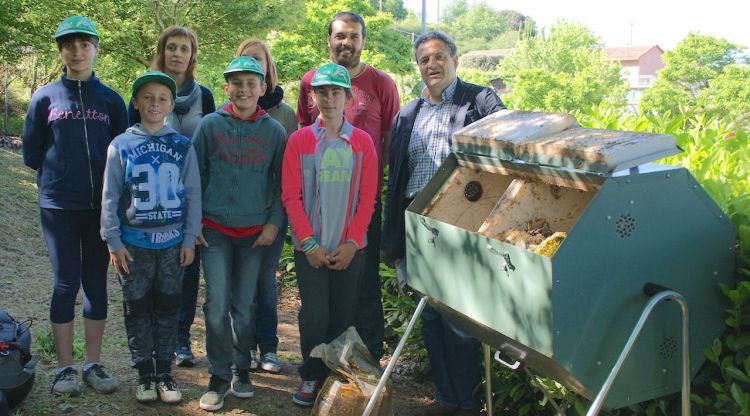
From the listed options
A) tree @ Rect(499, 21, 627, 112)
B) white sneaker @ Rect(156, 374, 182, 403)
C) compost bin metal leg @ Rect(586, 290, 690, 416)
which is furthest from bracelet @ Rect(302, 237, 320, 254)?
tree @ Rect(499, 21, 627, 112)

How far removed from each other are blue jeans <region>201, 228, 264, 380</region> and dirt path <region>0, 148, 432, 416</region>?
314mm

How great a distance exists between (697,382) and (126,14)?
1528 cm

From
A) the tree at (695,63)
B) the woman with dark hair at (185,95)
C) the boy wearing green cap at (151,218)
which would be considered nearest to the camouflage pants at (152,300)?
the boy wearing green cap at (151,218)

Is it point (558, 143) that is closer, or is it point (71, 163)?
point (558, 143)

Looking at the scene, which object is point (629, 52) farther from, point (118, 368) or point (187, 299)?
point (118, 368)

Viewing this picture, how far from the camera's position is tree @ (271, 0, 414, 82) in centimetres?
2588

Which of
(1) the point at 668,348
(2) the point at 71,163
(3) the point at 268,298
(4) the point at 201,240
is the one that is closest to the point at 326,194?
(4) the point at 201,240

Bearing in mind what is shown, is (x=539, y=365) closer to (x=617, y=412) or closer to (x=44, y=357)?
(x=617, y=412)

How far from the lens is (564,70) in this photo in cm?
6197

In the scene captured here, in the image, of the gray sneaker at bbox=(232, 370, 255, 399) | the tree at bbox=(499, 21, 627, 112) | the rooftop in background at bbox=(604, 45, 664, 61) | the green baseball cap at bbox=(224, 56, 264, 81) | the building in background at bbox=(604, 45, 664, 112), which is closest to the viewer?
the green baseball cap at bbox=(224, 56, 264, 81)

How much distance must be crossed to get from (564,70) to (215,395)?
62.0m

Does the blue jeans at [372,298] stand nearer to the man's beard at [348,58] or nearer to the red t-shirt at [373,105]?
the red t-shirt at [373,105]

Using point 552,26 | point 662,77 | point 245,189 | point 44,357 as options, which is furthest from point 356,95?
point 552,26

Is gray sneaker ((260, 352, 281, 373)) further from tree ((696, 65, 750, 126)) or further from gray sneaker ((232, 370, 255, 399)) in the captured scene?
tree ((696, 65, 750, 126))
